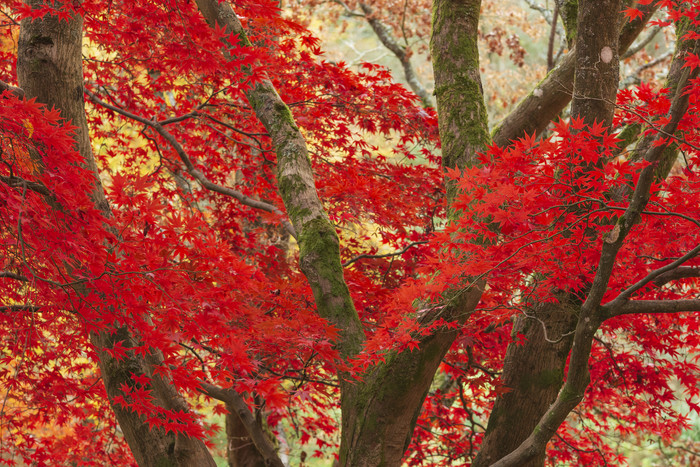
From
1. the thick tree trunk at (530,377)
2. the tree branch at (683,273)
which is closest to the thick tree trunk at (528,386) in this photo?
the thick tree trunk at (530,377)

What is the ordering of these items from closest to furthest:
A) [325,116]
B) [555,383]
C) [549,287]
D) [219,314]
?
1. [219,314]
2. [549,287]
3. [555,383]
4. [325,116]

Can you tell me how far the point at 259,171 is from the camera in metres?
5.50

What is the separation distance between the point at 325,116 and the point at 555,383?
9.01ft

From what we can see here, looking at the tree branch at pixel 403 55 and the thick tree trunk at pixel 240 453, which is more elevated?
the tree branch at pixel 403 55

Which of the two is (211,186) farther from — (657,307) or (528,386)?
(657,307)

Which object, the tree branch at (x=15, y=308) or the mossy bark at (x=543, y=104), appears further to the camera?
the mossy bark at (x=543, y=104)

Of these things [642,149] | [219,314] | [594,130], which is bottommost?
[219,314]

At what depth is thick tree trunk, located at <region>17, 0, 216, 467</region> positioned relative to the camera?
315cm

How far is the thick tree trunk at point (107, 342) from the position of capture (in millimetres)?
3148

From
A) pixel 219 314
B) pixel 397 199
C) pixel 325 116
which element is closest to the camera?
pixel 219 314

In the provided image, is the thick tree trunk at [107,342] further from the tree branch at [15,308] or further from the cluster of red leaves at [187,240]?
the tree branch at [15,308]

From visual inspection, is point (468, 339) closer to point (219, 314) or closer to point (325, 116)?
point (219, 314)

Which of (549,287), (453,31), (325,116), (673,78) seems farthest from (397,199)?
(673,78)

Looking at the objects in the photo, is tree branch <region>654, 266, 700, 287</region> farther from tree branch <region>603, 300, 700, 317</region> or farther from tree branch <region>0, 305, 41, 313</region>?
tree branch <region>0, 305, 41, 313</region>
